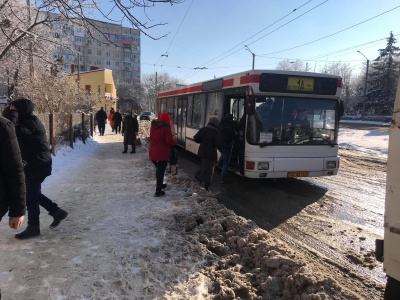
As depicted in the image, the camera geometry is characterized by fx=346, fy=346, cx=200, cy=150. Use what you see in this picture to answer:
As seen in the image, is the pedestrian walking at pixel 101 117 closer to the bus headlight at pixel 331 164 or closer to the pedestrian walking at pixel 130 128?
the pedestrian walking at pixel 130 128

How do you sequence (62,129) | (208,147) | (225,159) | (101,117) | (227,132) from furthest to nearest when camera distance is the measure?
(101,117)
(62,129)
(225,159)
(227,132)
(208,147)

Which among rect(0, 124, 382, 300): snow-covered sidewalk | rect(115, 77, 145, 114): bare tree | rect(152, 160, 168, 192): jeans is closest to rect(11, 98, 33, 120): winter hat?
rect(0, 124, 382, 300): snow-covered sidewalk

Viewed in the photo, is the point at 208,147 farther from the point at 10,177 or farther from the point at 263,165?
the point at 10,177

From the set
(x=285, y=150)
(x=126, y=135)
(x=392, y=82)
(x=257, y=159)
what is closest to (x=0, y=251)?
(x=257, y=159)

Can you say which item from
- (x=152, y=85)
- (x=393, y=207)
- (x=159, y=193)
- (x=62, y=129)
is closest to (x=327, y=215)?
(x=159, y=193)

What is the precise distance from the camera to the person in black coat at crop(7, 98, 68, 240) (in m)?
4.52

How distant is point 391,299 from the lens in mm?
2732

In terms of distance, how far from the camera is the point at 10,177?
2590mm

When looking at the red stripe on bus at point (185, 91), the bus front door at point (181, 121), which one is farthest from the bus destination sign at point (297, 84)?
the bus front door at point (181, 121)

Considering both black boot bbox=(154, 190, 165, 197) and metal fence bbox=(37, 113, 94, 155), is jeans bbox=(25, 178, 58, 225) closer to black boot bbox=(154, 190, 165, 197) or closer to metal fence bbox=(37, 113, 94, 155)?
black boot bbox=(154, 190, 165, 197)

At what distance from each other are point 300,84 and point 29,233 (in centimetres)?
644

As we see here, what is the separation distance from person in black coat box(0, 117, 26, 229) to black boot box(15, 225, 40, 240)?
2329 mm

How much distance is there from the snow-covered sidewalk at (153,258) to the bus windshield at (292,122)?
2249mm

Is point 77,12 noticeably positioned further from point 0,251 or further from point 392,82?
point 392,82
